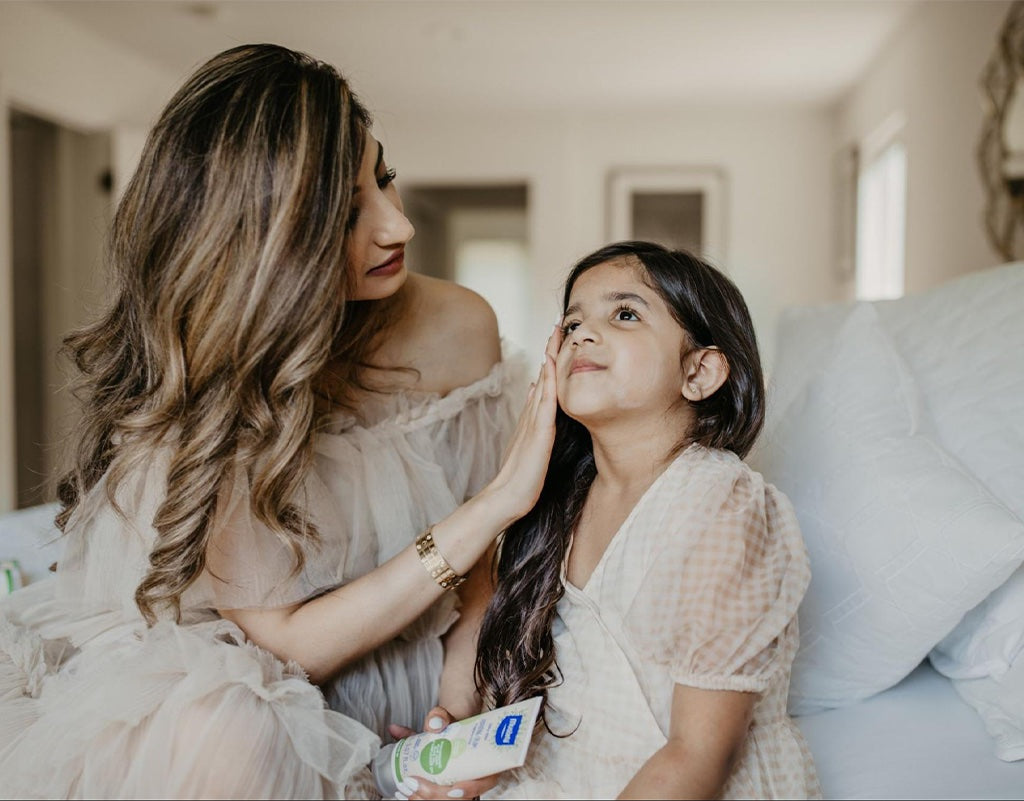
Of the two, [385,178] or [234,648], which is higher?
[385,178]

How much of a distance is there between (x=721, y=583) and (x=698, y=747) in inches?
6.4

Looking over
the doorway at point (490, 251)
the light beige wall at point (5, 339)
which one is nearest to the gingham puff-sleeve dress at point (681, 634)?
the light beige wall at point (5, 339)

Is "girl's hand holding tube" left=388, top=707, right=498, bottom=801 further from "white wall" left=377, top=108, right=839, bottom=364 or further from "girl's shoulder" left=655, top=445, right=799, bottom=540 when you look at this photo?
"white wall" left=377, top=108, right=839, bottom=364

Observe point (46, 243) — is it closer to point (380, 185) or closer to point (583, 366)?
point (380, 185)

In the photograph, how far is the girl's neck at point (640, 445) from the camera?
1.19 meters

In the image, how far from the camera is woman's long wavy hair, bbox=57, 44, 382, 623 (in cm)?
105

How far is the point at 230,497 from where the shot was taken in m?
1.11

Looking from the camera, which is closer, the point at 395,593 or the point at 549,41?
the point at 395,593

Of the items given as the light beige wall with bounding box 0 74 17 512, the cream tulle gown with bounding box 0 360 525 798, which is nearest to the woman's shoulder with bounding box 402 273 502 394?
the cream tulle gown with bounding box 0 360 525 798

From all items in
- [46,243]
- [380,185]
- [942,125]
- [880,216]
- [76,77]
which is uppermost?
[76,77]

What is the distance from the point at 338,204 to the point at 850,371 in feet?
2.73

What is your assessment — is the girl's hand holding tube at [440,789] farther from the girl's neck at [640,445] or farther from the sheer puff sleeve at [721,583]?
the girl's neck at [640,445]

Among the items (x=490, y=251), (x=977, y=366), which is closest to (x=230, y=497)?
(x=977, y=366)

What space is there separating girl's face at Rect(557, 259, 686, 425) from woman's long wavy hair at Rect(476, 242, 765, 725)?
0.07 ft
